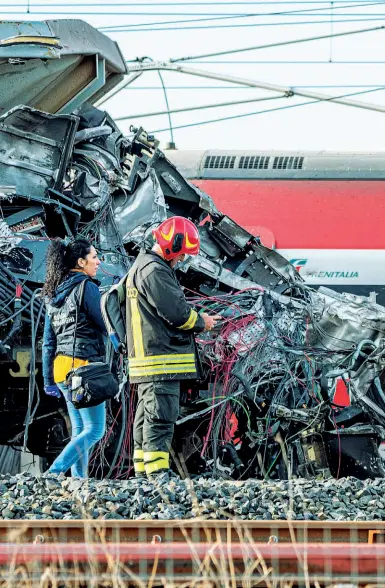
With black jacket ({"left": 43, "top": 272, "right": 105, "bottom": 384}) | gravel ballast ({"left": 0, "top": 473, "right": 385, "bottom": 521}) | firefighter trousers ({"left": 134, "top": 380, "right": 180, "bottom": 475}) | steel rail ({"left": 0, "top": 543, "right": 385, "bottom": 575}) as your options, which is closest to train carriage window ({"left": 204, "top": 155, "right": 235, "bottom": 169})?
black jacket ({"left": 43, "top": 272, "right": 105, "bottom": 384})

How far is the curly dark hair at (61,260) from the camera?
317 inches

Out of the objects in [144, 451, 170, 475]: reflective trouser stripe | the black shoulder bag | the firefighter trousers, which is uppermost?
the black shoulder bag

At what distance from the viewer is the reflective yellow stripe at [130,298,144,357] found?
755 cm

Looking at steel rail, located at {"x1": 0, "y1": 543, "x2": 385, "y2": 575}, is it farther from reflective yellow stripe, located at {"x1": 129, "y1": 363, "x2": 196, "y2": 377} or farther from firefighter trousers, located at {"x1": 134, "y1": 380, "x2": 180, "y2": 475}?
reflective yellow stripe, located at {"x1": 129, "y1": 363, "x2": 196, "y2": 377}

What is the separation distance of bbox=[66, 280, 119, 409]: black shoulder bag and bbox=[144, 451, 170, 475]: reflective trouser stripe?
0.54 metres

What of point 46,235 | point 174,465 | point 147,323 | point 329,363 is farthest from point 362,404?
point 46,235

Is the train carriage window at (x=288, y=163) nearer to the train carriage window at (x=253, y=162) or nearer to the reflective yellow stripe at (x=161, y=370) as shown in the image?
the train carriage window at (x=253, y=162)

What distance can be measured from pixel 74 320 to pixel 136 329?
541mm

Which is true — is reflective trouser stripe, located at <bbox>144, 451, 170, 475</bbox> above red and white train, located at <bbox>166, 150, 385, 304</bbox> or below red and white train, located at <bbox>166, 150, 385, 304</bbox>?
below

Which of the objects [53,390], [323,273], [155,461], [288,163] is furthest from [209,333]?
[288,163]

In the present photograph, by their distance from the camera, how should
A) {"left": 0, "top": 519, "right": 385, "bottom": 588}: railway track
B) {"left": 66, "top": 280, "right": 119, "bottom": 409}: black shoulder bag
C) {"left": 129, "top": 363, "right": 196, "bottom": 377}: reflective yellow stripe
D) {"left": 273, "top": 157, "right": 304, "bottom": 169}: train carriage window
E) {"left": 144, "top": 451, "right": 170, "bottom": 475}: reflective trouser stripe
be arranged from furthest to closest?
{"left": 273, "top": 157, "right": 304, "bottom": 169}: train carriage window, {"left": 66, "top": 280, "right": 119, "bottom": 409}: black shoulder bag, {"left": 129, "top": 363, "right": 196, "bottom": 377}: reflective yellow stripe, {"left": 144, "top": 451, "right": 170, "bottom": 475}: reflective trouser stripe, {"left": 0, "top": 519, "right": 385, "bottom": 588}: railway track

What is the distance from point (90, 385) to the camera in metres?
7.64

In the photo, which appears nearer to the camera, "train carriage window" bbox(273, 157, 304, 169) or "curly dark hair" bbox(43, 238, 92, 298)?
"curly dark hair" bbox(43, 238, 92, 298)

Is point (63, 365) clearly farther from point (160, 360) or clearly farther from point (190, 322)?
point (190, 322)
